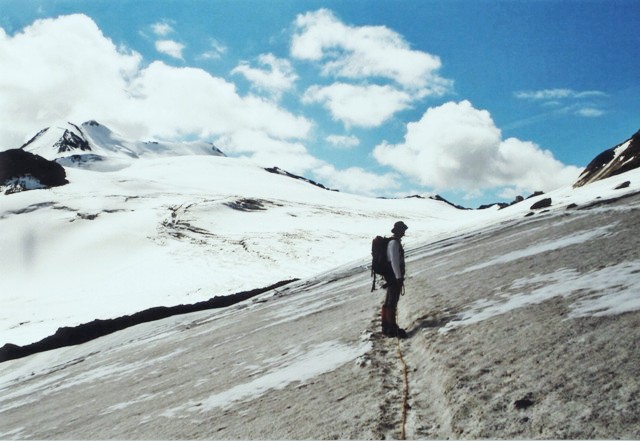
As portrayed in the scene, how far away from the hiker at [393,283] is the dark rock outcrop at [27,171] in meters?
78.8

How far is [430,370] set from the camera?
20.1 feet

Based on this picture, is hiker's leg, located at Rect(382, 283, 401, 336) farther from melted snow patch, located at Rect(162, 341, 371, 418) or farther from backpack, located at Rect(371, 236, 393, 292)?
melted snow patch, located at Rect(162, 341, 371, 418)

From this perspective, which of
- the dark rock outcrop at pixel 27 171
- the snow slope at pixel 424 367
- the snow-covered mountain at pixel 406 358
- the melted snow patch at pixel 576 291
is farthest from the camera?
the dark rock outcrop at pixel 27 171

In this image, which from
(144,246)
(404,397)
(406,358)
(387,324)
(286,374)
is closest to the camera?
(404,397)

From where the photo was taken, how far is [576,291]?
718cm

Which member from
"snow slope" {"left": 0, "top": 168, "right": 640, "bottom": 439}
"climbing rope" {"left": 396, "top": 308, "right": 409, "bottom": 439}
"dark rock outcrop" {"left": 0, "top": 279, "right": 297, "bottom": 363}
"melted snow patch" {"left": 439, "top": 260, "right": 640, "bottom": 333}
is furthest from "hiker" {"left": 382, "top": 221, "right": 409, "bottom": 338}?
"dark rock outcrop" {"left": 0, "top": 279, "right": 297, "bottom": 363}

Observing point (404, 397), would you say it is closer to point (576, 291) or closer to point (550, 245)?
point (576, 291)

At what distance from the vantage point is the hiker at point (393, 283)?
27.5 feet

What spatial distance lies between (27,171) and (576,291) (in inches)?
3416

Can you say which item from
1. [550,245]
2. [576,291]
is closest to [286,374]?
[576,291]

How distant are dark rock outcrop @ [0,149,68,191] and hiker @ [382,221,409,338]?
259 feet

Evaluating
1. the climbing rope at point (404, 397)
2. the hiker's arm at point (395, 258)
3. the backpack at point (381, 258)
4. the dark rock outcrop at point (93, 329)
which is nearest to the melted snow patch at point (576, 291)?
the climbing rope at point (404, 397)

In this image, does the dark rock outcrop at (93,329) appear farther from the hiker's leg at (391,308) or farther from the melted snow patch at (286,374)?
the hiker's leg at (391,308)

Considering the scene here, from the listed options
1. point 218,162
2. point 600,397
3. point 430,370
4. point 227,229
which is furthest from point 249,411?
point 218,162
